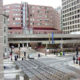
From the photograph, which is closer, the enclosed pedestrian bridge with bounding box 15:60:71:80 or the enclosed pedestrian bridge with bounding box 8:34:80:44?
the enclosed pedestrian bridge with bounding box 15:60:71:80

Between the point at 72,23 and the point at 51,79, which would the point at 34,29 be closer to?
the point at 72,23

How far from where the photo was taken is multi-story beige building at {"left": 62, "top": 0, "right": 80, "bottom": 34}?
85.9 meters

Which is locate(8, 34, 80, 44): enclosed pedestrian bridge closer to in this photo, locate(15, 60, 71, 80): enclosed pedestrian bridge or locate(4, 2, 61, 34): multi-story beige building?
locate(4, 2, 61, 34): multi-story beige building

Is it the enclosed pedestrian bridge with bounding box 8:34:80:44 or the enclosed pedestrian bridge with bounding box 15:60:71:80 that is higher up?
the enclosed pedestrian bridge with bounding box 8:34:80:44

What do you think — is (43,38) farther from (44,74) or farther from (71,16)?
(44,74)

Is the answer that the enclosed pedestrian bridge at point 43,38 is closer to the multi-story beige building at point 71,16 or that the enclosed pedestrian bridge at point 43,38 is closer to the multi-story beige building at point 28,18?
the multi-story beige building at point 28,18

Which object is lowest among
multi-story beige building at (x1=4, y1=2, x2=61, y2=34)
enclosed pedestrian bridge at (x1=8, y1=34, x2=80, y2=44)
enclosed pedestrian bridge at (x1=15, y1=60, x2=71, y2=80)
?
enclosed pedestrian bridge at (x1=15, y1=60, x2=71, y2=80)

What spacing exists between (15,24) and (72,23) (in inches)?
1178

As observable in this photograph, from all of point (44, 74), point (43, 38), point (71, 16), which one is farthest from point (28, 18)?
point (44, 74)

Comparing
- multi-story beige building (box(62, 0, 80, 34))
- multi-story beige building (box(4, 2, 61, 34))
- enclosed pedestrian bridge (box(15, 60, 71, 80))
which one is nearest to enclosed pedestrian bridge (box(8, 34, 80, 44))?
multi-story beige building (box(4, 2, 61, 34))

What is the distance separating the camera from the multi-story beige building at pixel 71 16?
282 ft

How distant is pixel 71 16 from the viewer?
3561 inches

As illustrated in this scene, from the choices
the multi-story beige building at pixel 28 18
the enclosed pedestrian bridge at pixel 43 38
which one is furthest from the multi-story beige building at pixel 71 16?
the enclosed pedestrian bridge at pixel 43 38

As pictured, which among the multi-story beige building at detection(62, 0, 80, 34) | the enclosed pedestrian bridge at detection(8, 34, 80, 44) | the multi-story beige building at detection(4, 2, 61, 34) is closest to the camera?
the enclosed pedestrian bridge at detection(8, 34, 80, 44)
